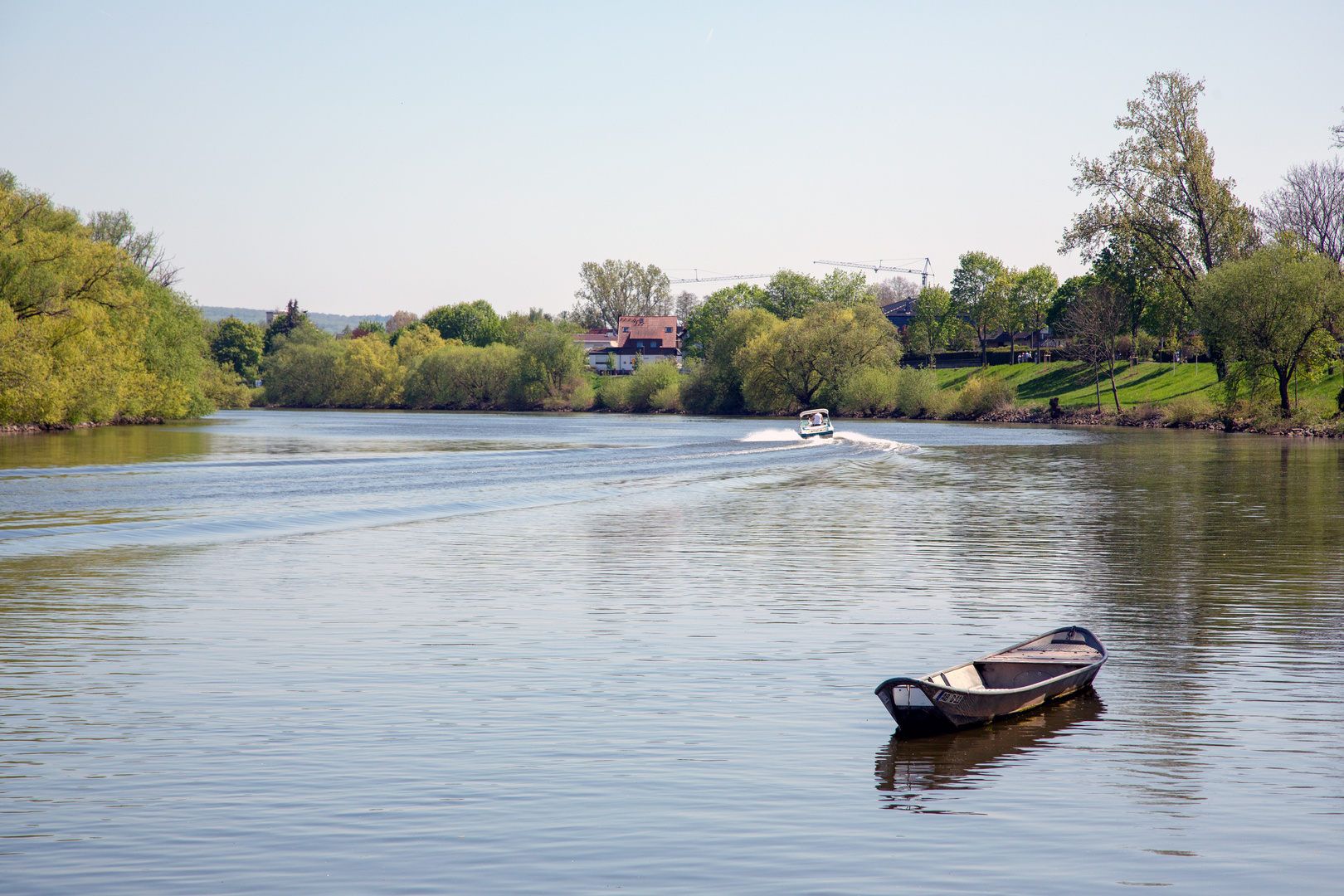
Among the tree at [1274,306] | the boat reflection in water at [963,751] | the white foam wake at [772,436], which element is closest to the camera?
the boat reflection in water at [963,751]

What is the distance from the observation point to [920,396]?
127 metres

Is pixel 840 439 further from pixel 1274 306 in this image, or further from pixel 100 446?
pixel 100 446

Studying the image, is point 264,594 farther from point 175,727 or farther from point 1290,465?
point 1290,465

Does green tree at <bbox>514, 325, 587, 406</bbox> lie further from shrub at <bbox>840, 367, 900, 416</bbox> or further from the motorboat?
the motorboat

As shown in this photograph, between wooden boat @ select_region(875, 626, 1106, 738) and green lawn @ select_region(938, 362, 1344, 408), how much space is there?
8928 cm

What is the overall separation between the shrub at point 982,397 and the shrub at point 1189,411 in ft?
79.4

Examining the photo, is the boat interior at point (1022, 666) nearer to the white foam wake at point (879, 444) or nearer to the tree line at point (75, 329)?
the white foam wake at point (879, 444)

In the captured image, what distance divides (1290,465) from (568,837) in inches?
2107

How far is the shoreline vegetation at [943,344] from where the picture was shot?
81.5 meters

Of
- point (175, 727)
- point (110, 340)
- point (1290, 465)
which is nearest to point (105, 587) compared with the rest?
point (175, 727)

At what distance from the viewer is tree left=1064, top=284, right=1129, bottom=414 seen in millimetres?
114688

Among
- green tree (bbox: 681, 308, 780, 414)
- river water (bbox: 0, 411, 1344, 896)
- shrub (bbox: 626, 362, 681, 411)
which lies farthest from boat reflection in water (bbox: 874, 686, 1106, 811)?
shrub (bbox: 626, 362, 681, 411)

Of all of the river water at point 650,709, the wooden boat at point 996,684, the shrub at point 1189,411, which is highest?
the shrub at point 1189,411

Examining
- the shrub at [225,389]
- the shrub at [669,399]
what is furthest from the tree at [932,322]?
the shrub at [225,389]
